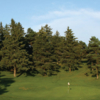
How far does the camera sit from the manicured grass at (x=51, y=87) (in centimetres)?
2355

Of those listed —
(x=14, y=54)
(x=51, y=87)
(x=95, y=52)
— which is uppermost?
(x=95, y=52)

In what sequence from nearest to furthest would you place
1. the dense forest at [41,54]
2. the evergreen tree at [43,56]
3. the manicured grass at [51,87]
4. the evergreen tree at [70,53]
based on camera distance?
the manicured grass at [51,87] < the dense forest at [41,54] < the evergreen tree at [43,56] < the evergreen tree at [70,53]

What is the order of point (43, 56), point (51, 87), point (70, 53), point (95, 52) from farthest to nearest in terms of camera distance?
point (70, 53) → point (43, 56) → point (95, 52) → point (51, 87)

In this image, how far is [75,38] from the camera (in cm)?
5197

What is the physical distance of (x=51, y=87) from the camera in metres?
30.9

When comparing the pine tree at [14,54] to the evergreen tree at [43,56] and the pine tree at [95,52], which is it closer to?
the evergreen tree at [43,56]

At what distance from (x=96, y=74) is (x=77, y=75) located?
6287 millimetres

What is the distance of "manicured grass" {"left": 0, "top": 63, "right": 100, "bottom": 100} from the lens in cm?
2355

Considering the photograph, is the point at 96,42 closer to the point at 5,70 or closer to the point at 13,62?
the point at 13,62

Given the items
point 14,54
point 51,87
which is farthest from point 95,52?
point 14,54

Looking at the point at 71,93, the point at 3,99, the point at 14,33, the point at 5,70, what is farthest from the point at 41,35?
the point at 3,99

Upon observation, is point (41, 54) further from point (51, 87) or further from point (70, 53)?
point (51, 87)

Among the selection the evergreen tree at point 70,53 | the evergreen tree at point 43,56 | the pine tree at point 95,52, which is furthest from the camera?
the evergreen tree at point 70,53

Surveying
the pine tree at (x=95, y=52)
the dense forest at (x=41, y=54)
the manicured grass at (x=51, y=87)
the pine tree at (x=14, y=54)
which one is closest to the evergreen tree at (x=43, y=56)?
the dense forest at (x=41, y=54)
